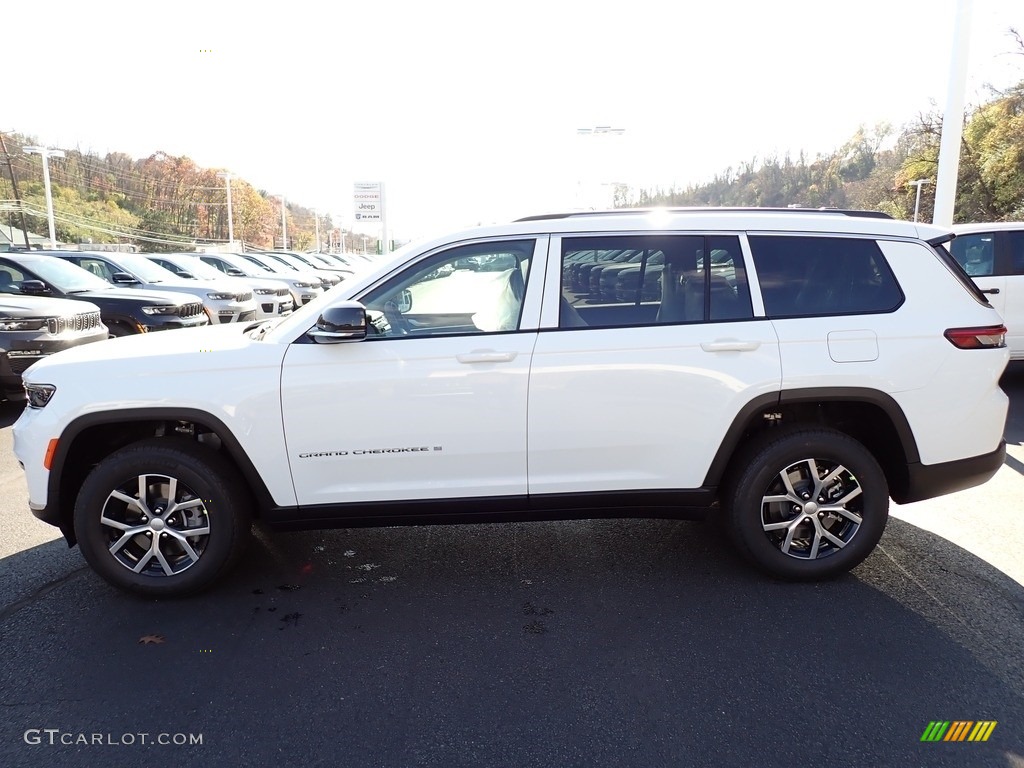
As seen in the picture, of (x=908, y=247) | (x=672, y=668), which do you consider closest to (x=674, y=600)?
(x=672, y=668)

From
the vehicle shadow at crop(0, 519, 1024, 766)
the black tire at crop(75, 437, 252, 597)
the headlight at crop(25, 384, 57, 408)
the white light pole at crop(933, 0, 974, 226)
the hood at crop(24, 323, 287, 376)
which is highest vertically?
the white light pole at crop(933, 0, 974, 226)

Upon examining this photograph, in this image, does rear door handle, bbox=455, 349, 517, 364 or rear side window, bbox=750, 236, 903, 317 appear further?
rear side window, bbox=750, 236, 903, 317

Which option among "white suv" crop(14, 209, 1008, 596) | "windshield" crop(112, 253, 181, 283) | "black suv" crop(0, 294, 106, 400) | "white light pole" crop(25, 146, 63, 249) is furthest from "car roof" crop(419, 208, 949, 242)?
"white light pole" crop(25, 146, 63, 249)

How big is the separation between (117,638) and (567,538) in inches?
94.7

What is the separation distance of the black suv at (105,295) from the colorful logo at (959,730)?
9935 millimetres

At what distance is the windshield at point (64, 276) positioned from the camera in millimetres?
9992

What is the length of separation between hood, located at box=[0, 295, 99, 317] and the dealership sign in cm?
2266

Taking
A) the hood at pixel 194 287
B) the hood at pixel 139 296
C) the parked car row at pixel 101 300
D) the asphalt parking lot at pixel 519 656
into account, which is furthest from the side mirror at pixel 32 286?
the asphalt parking lot at pixel 519 656

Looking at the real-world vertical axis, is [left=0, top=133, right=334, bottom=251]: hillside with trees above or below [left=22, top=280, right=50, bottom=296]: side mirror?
above

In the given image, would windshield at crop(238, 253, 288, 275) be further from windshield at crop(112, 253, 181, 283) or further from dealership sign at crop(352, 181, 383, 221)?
dealership sign at crop(352, 181, 383, 221)

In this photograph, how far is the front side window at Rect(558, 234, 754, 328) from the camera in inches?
144

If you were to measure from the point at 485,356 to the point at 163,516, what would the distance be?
178 centimetres

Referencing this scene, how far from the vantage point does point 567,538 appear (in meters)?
4.42

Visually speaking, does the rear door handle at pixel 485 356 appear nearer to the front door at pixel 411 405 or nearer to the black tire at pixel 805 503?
the front door at pixel 411 405
